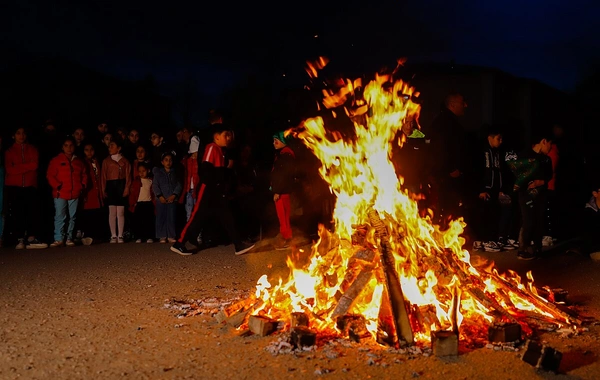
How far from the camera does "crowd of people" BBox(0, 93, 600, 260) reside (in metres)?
8.36

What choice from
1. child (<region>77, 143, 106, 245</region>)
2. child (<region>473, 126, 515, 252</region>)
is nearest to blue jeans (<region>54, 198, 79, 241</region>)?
child (<region>77, 143, 106, 245</region>)

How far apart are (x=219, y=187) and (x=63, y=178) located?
3214 millimetres

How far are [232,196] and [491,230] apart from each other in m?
5.35

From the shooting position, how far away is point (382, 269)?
17.0ft

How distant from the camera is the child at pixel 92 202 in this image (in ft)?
35.6

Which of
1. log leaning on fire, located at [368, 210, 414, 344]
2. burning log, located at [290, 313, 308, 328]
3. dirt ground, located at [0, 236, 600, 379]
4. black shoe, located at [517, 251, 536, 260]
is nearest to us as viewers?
dirt ground, located at [0, 236, 600, 379]

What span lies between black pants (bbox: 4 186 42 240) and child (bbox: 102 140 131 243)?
1.26 metres

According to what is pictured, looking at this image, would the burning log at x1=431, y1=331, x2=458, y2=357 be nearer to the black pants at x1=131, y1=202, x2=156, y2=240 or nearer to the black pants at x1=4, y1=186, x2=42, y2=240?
the black pants at x1=131, y1=202, x2=156, y2=240

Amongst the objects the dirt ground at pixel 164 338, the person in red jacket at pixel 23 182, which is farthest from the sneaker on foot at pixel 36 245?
the dirt ground at pixel 164 338

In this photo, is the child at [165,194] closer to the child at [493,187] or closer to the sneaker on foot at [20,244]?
the sneaker on foot at [20,244]

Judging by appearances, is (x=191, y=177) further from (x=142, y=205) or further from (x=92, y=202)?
(x=92, y=202)

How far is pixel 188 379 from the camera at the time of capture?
3.92 m

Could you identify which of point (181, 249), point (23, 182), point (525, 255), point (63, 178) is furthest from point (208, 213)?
point (525, 255)

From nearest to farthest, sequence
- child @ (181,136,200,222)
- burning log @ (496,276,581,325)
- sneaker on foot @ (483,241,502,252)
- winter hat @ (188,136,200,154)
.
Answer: burning log @ (496,276,581,325)
sneaker on foot @ (483,241,502,252)
child @ (181,136,200,222)
winter hat @ (188,136,200,154)
